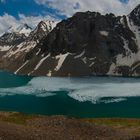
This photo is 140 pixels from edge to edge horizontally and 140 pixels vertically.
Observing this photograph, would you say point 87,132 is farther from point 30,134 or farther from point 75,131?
point 30,134

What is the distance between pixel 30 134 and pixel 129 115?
96.4 m

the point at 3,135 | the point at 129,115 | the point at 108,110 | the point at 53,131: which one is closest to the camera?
the point at 3,135

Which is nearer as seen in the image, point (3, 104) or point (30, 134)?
point (30, 134)

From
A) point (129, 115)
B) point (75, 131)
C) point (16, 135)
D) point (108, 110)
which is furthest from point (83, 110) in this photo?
point (16, 135)

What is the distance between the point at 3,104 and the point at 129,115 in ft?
190

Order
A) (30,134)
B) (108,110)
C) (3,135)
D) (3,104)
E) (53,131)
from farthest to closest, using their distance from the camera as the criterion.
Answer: (3,104) → (108,110) → (53,131) → (30,134) → (3,135)

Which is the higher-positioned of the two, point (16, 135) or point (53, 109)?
point (53, 109)

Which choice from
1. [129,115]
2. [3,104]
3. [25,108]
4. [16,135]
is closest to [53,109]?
[25,108]

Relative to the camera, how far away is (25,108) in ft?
540

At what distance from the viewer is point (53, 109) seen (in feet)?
550

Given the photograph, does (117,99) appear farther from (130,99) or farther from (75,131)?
(75,131)

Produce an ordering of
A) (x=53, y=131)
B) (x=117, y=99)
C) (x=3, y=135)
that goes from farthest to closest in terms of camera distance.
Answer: (x=117, y=99), (x=53, y=131), (x=3, y=135)

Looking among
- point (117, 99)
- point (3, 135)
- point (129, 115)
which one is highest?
point (117, 99)

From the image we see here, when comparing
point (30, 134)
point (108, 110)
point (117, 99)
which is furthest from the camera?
point (117, 99)
